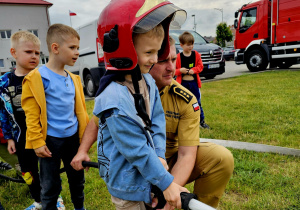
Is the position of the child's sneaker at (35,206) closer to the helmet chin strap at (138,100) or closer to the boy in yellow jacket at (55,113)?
the boy in yellow jacket at (55,113)

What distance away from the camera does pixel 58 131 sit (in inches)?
84.4

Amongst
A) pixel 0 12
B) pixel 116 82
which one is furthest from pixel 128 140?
pixel 0 12

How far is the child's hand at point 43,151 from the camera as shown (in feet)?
6.63

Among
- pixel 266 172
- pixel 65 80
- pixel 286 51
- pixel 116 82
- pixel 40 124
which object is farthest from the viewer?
pixel 286 51

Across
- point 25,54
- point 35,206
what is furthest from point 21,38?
point 35,206

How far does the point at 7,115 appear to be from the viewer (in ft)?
8.07

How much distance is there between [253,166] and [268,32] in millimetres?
Result: 11521

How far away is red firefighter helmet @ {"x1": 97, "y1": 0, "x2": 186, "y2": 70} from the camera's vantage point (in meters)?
1.20

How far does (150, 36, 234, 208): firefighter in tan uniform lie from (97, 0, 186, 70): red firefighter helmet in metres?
0.60

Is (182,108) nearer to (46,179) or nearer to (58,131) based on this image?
(58,131)

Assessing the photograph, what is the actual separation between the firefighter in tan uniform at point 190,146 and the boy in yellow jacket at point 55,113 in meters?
0.87

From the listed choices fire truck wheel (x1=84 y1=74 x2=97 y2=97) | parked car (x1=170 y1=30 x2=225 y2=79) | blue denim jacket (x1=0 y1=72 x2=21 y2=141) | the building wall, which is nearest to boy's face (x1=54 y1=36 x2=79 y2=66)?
blue denim jacket (x1=0 y1=72 x2=21 y2=141)

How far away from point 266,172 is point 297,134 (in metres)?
1.42

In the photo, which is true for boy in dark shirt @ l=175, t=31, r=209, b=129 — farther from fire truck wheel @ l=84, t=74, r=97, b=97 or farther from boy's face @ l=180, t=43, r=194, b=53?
fire truck wheel @ l=84, t=74, r=97, b=97
